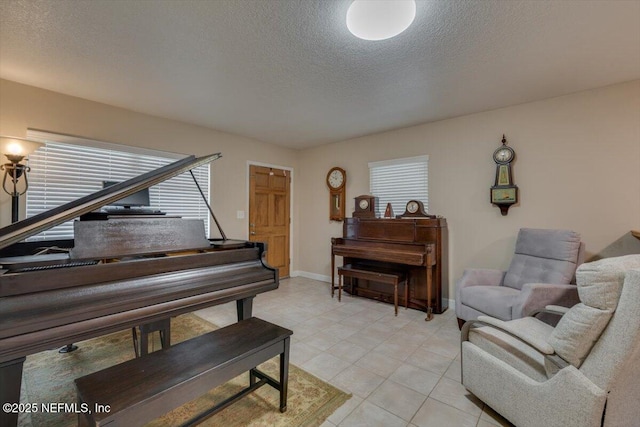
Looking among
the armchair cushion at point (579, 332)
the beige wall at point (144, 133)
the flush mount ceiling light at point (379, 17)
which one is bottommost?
the armchair cushion at point (579, 332)

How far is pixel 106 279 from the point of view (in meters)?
1.43

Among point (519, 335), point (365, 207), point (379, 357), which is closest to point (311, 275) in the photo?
point (365, 207)

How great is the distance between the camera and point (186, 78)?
2680mm

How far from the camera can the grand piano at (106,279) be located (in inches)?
45.1

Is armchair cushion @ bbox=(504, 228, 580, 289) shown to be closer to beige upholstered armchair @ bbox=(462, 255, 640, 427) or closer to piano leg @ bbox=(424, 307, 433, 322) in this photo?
piano leg @ bbox=(424, 307, 433, 322)

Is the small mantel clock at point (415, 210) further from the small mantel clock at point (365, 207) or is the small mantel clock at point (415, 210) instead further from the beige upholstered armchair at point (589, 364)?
the beige upholstered armchair at point (589, 364)

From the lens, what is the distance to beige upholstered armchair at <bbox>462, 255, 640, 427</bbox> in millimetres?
1177

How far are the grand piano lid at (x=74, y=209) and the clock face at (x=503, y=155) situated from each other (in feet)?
11.0

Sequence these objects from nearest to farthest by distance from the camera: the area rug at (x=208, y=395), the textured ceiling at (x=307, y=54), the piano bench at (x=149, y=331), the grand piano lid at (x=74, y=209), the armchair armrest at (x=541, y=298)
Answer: the grand piano lid at (x=74, y=209) → the area rug at (x=208, y=395) → the textured ceiling at (x=307, y=54) → the piano bench at (x=149, y=331) → the armchair armrest at (x=541, y=298)

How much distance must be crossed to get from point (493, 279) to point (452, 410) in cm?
174

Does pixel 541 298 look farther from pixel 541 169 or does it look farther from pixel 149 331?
pixel 149 331

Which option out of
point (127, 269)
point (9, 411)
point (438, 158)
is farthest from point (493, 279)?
point (9, 411)

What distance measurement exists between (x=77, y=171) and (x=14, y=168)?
0.55m

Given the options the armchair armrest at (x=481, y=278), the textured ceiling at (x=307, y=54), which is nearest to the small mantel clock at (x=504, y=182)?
the textured ceiling at (x=307, y=54)
